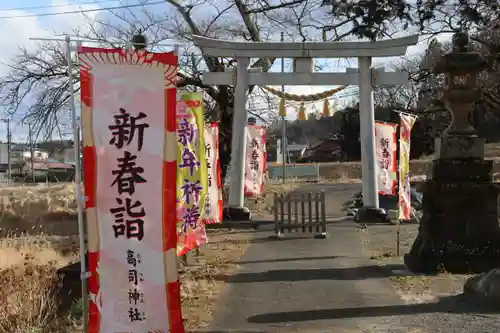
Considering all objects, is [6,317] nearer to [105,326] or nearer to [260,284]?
[105,326]

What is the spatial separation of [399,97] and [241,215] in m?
31.2

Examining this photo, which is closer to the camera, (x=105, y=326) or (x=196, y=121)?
(x=105, y=326)

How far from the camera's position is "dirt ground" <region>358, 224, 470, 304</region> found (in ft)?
25.3

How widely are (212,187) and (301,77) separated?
6.86 m

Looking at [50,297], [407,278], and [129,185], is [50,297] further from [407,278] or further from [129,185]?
[407,278]

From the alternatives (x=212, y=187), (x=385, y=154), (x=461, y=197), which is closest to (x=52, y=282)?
(x=212, y=187)

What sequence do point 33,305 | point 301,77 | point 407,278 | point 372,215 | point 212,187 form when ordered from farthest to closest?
point 301,77 → point 372,215 → point 212,187 → point 407,278 → point 33,305

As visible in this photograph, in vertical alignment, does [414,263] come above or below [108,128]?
below

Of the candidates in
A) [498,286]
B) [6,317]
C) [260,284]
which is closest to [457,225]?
[498,286]

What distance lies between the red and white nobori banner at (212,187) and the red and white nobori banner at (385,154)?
21.5 ft

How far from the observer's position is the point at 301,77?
1695cm

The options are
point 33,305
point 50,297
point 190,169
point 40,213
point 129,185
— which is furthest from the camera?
point 40,213

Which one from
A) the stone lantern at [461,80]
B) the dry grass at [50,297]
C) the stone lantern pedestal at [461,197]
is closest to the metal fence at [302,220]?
the dry grass at [50,297]

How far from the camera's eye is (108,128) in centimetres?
471
